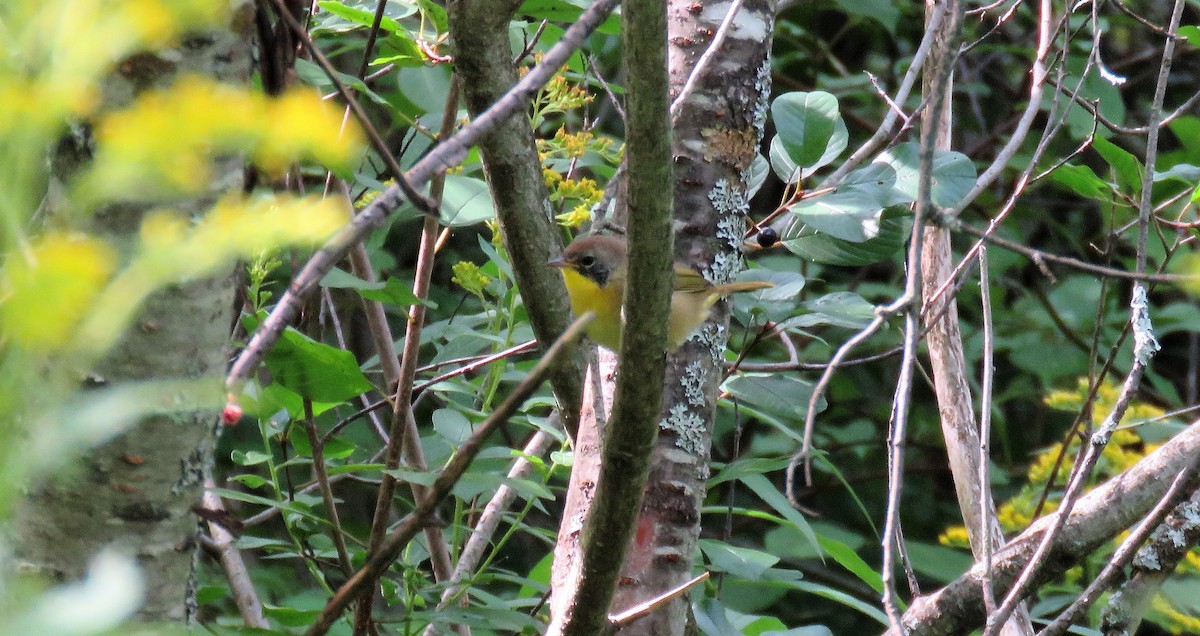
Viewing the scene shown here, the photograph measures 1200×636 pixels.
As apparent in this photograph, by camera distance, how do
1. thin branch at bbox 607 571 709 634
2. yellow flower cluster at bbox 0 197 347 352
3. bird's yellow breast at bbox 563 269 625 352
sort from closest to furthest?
yellow flower cluster at bbox 0 197 347 352
thin branch at bbox 607 571 709 634
bird's yellow breast at bbox 563 269 625 352

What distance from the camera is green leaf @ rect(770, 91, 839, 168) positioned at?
6.35ft

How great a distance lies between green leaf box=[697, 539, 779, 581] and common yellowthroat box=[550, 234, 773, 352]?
0.39 m

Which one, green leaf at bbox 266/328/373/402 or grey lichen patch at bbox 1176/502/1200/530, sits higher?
green leaf at bbox 266/328/373/402

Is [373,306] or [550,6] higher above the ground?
[550,6]

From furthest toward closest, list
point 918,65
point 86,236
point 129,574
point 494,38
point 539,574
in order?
point 539,574
point 918,65
point 494,38
point 86,236
point 129,574

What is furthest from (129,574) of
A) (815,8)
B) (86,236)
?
(815,8)

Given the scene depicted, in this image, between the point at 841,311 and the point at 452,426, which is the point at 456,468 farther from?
the point at 841,311

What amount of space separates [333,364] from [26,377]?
3.52 feet

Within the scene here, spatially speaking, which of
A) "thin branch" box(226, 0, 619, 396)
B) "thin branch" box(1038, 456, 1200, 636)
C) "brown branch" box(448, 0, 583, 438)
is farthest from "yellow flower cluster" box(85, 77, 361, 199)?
"thin branch" box(1038, 456, 1200, 636)

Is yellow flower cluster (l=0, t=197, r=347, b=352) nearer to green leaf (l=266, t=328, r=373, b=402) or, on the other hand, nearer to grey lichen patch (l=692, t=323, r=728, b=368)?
green leaf (l=266, t=328, r=373, b=402)

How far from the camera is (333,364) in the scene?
5.06 ft

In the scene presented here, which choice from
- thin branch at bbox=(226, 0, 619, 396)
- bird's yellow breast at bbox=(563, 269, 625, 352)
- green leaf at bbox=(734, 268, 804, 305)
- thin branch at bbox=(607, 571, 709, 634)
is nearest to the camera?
thin branch at bbox=(226, 0, 619, 396)

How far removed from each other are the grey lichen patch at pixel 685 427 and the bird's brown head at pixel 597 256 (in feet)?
2.49

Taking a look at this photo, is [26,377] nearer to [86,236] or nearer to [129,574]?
[129,574]
